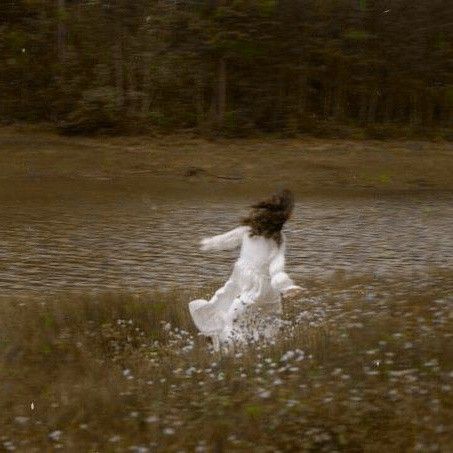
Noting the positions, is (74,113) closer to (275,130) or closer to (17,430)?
(275,130)

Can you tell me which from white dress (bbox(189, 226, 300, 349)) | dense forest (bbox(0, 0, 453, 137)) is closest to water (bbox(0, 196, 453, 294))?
white dress (bbox(189, 226, 300, 349))

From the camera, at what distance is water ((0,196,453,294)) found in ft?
34.4

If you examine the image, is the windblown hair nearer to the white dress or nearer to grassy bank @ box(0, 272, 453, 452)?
the white dress

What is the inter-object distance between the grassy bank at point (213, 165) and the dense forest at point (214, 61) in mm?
980

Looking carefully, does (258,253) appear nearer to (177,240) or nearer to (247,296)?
(247,296)

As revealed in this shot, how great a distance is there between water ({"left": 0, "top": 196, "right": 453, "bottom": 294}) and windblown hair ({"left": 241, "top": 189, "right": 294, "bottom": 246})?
247 centimetres

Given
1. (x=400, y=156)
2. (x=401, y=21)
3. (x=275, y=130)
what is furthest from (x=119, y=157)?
(x=401, y=21)

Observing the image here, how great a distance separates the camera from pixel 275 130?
938 inches

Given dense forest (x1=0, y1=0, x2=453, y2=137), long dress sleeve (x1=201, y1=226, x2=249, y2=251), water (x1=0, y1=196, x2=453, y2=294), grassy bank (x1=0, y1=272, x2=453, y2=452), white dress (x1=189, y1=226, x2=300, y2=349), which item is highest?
dense forest (x1=0, y1=0, x2=453, y2=137)

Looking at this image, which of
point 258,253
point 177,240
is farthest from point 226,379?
point 177,240

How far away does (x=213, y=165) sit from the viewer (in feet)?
66.5

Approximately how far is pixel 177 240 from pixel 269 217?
568cm

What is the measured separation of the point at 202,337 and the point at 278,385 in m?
1.65

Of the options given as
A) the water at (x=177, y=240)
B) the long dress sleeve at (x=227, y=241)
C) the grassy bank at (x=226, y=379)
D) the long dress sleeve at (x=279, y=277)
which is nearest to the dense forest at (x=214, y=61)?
the water at (x=177, y=240)
